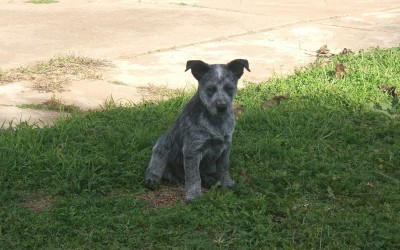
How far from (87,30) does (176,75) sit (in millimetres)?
3036

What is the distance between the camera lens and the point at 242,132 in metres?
6.33

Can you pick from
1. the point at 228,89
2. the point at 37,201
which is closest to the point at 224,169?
the point at 228,89

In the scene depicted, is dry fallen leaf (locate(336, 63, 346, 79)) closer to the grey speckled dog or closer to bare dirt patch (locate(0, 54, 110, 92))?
bare dirt patch (locate(0, 54, 110, 92))

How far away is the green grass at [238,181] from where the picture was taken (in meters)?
4.42

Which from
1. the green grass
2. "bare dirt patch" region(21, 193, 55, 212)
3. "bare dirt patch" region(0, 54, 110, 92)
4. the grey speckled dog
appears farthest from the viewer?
"bare dirt patch" region(0, 54, 110, 92)

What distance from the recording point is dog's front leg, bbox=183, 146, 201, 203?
499 centimetres

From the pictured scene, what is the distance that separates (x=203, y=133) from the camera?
5.04m

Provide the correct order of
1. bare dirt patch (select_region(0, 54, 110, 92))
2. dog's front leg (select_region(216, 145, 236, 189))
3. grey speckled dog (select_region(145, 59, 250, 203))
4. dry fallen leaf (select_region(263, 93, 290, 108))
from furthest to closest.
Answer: bare dirt patch (select_region(0, 54, 110, 92)) → dry fallen leaf (select_region(263, 93, 290, 108)) → dog's front leg (select_region(216, 145, 236, 189)) → grey speckled dog (select_region(145, 59, 250, 203))

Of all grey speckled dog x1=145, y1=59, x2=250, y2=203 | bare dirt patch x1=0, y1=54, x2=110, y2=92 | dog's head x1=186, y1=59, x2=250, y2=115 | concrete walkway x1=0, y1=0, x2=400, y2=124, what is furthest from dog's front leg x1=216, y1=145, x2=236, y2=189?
bare dirt patch x1=0, y1=54, x2=110, y2=92

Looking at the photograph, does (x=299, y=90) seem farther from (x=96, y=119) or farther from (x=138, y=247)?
(x=138, y=247)

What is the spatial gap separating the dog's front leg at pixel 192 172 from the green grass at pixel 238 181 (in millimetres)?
138

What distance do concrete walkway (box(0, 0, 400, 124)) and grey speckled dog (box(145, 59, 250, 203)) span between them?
1.89 meters

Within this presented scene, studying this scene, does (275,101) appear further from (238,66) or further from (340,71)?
(238,66)

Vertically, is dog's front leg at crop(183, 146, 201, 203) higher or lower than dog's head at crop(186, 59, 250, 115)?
lower
